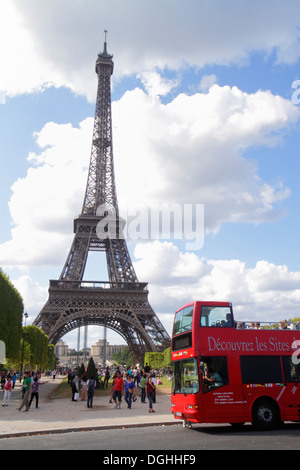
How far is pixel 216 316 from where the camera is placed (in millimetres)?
16516

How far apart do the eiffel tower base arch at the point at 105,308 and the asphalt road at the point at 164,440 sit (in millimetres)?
52611

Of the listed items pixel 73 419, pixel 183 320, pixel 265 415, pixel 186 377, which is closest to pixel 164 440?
pixel 186 377

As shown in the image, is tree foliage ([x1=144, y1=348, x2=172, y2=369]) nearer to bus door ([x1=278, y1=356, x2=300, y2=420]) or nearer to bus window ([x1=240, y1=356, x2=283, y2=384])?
bus door ([x1=278, y1=356, x2=300, y2=420])

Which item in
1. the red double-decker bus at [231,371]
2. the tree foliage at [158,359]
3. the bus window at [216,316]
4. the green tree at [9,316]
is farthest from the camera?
the tree foliage at [158,359]

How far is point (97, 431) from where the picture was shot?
15898 millimetres

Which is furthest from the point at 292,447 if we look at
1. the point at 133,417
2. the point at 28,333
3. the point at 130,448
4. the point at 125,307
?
the point at 125,307

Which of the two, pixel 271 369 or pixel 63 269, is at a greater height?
pixel 63 269

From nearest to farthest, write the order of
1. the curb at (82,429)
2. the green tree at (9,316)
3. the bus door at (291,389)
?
the curb at (82,429) < the bus door at (291,389) < the green tree at (9,316)

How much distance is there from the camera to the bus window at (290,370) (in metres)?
16.8

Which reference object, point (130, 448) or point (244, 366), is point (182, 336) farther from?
point (130, 448)

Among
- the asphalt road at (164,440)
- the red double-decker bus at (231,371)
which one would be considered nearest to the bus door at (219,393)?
the red double-decker bus at (231,371)

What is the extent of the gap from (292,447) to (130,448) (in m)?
4.53

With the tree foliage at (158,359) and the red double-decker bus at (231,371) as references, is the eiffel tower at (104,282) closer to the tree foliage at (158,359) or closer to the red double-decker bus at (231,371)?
the tree foliage at (158,359)

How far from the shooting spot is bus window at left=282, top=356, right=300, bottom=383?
16844 millimetres
